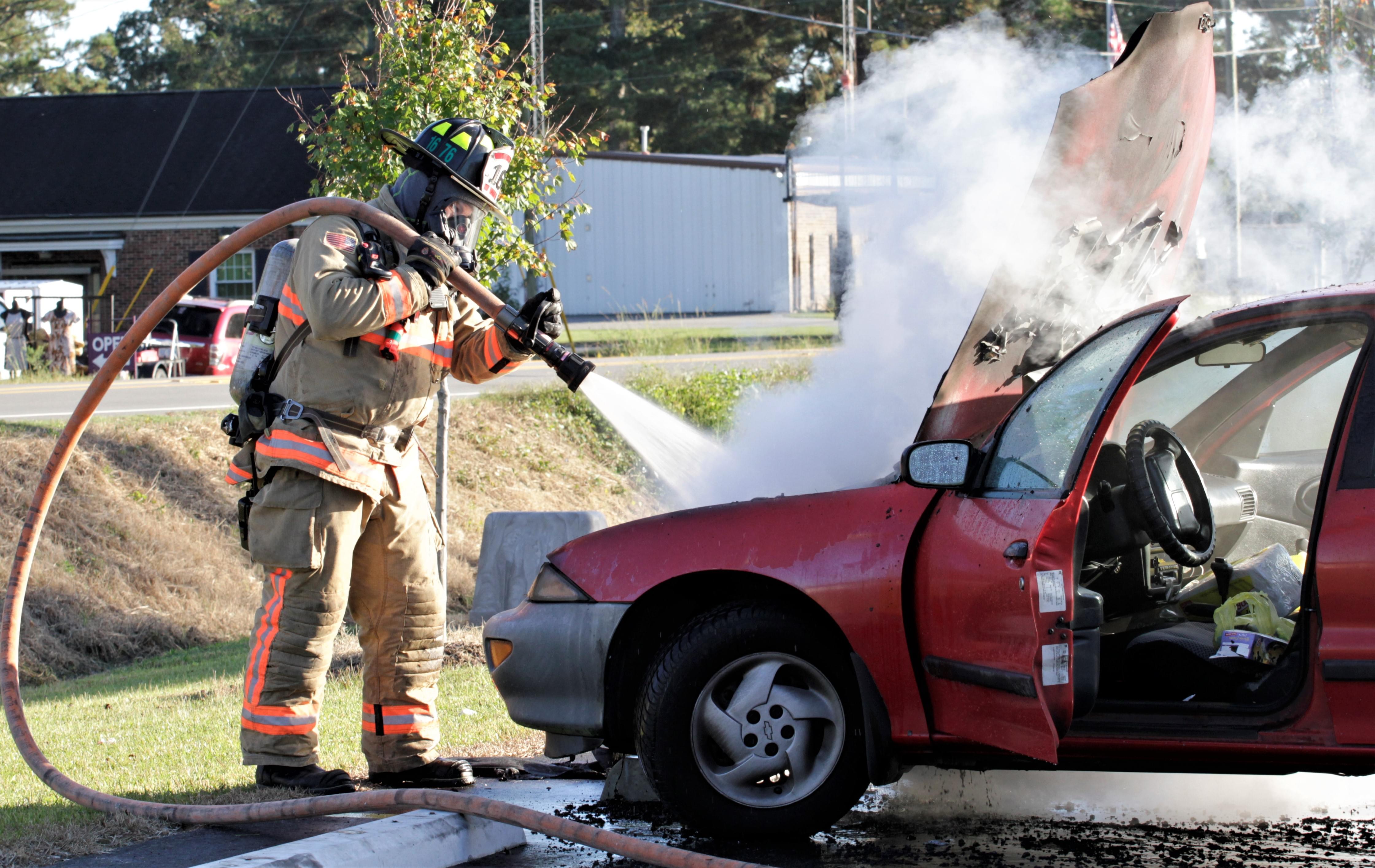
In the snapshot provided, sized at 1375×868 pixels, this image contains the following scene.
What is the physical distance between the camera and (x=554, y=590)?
14.0ft

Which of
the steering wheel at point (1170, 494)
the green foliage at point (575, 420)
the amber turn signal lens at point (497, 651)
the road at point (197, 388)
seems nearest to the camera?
the steering wheel at point (1170, 494)

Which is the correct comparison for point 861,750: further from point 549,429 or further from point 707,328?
point 707,328

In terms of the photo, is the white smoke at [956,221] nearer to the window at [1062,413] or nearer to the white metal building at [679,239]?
the window at [1062,413]

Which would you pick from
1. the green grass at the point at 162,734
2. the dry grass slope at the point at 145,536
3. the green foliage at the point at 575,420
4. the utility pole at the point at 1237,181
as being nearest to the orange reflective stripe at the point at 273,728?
the green grass at the point at 162,734

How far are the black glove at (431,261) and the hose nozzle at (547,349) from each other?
0.84ft

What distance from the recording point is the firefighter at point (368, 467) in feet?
14.5

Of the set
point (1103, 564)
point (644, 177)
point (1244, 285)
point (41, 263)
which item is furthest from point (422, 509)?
point (41, 263)

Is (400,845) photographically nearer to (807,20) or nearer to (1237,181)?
(1237,181)

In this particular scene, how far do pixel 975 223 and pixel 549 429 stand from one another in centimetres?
1002

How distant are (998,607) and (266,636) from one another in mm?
2426

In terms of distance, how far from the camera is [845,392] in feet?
18.6

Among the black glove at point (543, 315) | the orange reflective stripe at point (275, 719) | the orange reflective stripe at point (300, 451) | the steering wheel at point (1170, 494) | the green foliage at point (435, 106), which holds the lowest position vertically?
the orange reflective stripe at point (275, 719)

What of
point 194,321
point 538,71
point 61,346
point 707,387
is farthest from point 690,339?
point 61,346

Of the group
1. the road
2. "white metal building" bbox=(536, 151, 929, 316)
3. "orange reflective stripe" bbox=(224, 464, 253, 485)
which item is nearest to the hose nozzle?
"orange reflective stripe" bbox=(224, 464, 253, 485)
